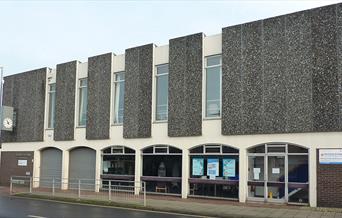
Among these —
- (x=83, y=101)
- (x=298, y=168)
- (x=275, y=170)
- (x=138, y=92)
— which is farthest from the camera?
(x=83, y=101)

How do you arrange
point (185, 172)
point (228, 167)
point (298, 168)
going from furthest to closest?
point (185, 172) → point (228, 167) → point (298, 168)

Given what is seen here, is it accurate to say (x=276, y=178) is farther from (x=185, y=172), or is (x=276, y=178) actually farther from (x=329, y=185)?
(x=185, y=172)

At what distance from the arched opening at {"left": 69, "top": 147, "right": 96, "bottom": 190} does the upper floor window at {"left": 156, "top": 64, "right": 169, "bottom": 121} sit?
5.46m

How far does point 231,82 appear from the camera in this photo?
1967cm

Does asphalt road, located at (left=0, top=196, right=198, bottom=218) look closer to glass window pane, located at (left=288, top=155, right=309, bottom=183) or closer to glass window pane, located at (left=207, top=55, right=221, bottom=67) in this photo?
glass window pane, located at (left=288, top=155, right=309, bottom=183)

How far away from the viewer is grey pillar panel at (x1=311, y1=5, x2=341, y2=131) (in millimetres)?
16906

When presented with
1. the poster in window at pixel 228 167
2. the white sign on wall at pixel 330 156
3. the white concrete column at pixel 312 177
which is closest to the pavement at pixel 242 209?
the white concrete column at pixel 312 177

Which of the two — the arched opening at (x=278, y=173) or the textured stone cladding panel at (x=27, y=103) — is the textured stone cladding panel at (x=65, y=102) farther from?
the arched opening at (x=278, y=173)

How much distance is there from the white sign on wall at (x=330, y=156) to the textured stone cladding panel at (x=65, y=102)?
15.2m

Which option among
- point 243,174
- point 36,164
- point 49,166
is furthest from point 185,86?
point 36,164

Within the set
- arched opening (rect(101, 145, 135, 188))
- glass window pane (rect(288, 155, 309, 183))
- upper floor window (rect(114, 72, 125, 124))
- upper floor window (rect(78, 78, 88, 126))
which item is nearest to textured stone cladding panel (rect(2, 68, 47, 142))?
upper floor window (rect(78, 78, 88, 126))

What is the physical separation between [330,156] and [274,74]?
4.17m

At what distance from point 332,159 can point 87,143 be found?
14.3 metres

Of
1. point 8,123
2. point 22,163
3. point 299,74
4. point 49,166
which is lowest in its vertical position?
point 49,166
